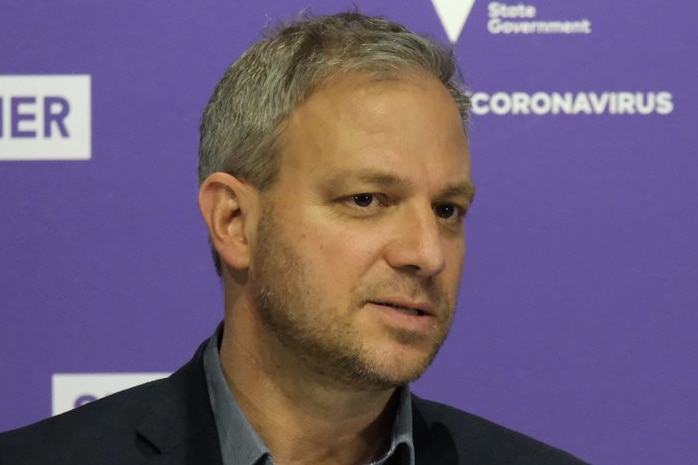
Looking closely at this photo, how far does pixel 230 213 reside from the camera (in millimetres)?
1821

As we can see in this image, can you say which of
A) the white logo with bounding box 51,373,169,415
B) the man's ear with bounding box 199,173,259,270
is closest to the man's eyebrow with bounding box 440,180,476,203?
the man's ear with bounding box 199,173,259,270

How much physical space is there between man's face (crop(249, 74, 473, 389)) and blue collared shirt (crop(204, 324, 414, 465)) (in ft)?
0.38

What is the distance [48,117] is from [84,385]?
489 mm

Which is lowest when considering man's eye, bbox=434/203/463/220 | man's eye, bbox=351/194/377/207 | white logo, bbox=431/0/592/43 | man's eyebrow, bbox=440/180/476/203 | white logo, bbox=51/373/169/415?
white logo, bbox=51/373/169/415

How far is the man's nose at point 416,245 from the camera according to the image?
165 centimetres

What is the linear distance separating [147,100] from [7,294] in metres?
0.43

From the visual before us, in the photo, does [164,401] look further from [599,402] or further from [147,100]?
[599,402]

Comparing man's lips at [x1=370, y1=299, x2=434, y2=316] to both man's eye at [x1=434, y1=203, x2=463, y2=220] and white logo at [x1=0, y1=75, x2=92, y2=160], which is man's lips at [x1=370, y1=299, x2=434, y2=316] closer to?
man's eye at [x1=434, y1=203, x2=463, y2=220]

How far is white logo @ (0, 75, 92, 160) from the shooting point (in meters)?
2.38

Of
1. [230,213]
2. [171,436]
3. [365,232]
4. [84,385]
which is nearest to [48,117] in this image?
[84,385]

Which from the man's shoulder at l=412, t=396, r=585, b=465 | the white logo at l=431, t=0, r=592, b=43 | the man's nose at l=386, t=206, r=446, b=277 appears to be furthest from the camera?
the white logo at l=431, t=0, r=592, b=43

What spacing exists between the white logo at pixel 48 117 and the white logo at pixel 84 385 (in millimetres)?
396

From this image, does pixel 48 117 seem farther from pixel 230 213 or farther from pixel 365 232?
pixel 365 232

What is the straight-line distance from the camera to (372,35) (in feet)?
5.95
